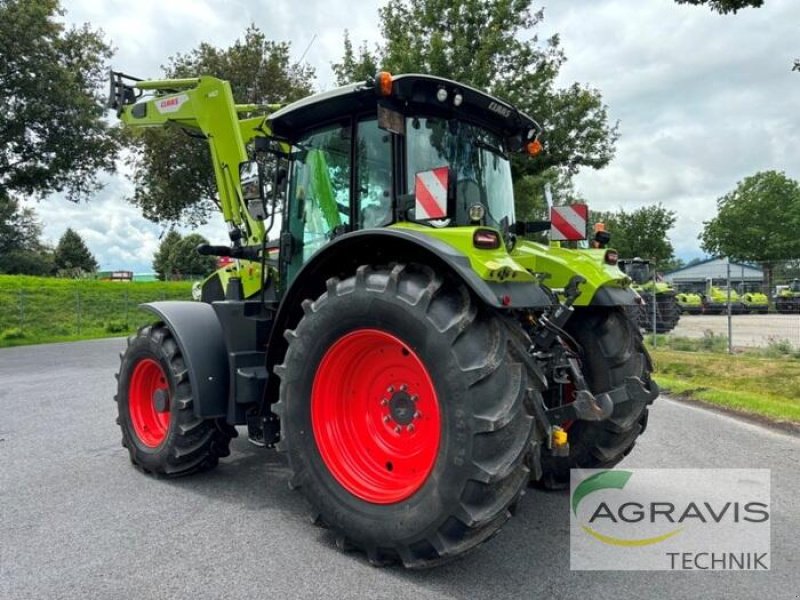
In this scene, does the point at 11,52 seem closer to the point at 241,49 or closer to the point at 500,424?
the point at 241,49

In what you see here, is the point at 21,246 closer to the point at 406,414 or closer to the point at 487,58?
the point at 487,58

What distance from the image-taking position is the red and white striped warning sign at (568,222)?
14.6 ft

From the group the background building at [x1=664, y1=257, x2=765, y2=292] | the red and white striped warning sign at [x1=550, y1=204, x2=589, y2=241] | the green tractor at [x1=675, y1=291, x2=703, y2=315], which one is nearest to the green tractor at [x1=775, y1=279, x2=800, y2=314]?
the background building at [x1=664, y1=257, x2=765, y2=292]

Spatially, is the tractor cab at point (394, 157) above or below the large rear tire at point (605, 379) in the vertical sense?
above

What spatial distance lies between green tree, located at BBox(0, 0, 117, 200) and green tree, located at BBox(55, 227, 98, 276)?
50.6 m

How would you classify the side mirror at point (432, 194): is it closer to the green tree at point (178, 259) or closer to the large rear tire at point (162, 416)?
the large rear tire at point (162, 416)

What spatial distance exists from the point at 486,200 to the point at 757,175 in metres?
61.5

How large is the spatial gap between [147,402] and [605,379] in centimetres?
357

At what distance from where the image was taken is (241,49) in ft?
65.8

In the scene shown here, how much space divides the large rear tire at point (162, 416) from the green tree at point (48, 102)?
13179 mm

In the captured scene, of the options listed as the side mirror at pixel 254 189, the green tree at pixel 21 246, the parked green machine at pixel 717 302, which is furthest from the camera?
the green tree at pixel 21 246

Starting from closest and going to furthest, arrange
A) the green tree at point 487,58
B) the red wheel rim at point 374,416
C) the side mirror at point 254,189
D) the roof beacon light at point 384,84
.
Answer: the red wheel rim at point 374,416 < the roof beacon light at point 384,84 < the side mirror at point 254,189 < the green tree at point 487,58

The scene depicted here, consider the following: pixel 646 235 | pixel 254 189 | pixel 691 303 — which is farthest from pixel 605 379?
pixel 646 235

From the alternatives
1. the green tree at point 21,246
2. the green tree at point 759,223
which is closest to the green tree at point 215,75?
the green tree at point 21,246
